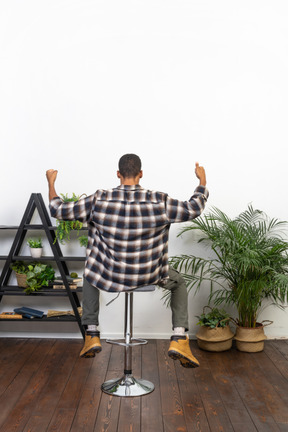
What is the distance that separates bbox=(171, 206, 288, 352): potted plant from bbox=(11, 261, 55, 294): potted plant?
1005 mm

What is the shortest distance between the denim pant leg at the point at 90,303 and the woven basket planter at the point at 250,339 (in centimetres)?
137

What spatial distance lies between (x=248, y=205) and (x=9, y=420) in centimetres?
246

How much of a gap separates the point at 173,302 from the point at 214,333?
0.88 metres

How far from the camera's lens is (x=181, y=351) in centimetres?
278

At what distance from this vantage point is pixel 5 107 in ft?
13.5

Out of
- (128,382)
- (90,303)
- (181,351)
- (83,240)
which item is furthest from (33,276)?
(181,351)

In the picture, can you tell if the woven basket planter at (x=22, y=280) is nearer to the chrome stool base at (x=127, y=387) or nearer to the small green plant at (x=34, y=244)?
the small green plant at (x=34, y=244)

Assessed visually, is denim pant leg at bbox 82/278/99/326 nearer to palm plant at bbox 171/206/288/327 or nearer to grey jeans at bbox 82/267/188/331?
grey jeans at bbox 82/267/188/331

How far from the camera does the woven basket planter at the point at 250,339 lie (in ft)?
12.3

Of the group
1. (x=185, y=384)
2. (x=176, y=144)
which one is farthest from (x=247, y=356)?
(x=176, y=144)

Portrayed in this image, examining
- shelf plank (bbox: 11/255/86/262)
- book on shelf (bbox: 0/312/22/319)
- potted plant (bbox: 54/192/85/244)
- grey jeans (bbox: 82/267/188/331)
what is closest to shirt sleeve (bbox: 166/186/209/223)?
grey jeans (bbox: 82/267/188/331)

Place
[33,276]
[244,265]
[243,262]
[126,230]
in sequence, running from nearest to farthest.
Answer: [126,230], [244,265], [243,262], [33,276]

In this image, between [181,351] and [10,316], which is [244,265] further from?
[10,316]

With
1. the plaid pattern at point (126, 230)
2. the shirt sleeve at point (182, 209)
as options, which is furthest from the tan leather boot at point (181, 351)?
the shirt sleeve at point (182, 209)
